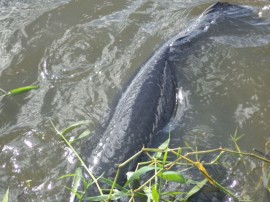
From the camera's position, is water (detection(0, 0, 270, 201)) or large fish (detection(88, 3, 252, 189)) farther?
water (detection(0, 0, 270, 201))

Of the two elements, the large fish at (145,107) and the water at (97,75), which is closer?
the large fish at (145,107)

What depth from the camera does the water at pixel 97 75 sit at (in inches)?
122

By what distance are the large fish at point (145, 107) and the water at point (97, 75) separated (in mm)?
144

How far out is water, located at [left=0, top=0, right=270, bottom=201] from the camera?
3.10 metres

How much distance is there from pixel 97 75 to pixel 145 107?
0.83 metres

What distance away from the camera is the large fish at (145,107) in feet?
9.04

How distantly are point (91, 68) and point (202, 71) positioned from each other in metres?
0.96

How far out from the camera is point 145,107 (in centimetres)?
313

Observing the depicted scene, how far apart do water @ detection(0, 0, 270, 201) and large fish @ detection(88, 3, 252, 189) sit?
5.7 inches

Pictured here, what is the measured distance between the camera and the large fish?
9.04 ft

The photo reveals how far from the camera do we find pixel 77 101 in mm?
3559

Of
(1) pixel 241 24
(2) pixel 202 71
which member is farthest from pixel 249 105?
(1) pixel 241 24

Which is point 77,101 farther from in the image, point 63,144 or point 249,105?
point 249,105

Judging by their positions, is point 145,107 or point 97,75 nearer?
point 145,107
